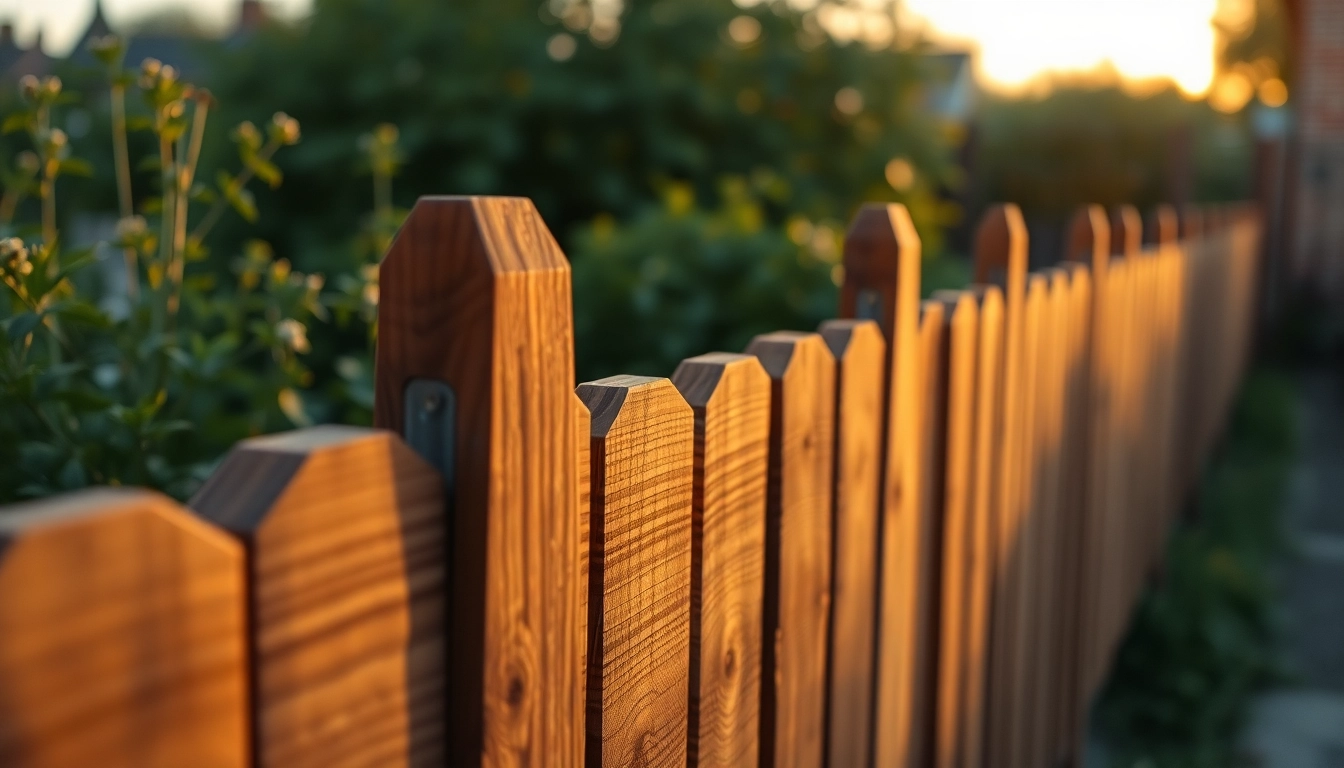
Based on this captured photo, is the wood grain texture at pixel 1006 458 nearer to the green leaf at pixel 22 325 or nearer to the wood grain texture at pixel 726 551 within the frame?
the wood grain texture at pixel 726 551

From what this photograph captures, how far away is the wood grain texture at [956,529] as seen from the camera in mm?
1998

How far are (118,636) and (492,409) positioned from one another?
0.27m

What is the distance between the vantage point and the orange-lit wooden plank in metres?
2.00

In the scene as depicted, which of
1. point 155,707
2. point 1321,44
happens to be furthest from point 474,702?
point 1321,44

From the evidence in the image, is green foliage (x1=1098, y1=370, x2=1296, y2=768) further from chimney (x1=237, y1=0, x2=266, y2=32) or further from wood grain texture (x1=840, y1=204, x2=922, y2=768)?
Answer: chimney (x1=237, y1=0, x2=266, y2=32)

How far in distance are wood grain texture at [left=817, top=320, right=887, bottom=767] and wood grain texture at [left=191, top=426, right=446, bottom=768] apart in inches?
31.4

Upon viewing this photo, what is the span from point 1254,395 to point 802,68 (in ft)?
19.4

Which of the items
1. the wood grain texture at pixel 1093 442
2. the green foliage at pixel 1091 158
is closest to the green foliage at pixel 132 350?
the wood grain texture at pixel 1093 442

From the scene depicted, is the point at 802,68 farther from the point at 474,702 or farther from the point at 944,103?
the point at 944,103

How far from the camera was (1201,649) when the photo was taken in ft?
14.7

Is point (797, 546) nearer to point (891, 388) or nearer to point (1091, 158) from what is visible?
point (891, 388)

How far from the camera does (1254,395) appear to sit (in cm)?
1088

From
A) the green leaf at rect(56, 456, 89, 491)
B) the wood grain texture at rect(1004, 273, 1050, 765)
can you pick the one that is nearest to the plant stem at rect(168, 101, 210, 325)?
the green leaf at rect(56, 456, 89, 491)

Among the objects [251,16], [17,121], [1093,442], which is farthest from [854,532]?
[251,16]
